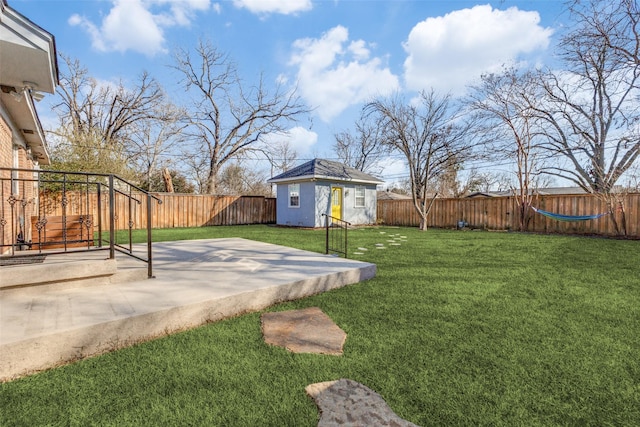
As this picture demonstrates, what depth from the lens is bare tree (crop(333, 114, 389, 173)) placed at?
2392 cm

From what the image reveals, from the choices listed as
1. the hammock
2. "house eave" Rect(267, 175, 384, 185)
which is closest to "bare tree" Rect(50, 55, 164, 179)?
"house eave" Rect(267, 175, 384, 185)

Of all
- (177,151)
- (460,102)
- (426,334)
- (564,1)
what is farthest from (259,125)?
(426,334)

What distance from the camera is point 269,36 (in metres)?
10.6

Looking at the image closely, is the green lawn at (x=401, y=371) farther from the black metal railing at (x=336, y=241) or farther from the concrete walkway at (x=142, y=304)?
the black metal railing at (x=336, y=241)

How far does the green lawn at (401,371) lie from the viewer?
4.70 ft

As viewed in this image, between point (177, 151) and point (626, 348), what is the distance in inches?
870

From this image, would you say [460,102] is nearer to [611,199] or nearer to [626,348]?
[611,199]

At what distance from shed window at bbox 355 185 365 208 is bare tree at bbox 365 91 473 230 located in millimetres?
2595

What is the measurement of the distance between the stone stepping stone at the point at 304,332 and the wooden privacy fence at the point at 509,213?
37.0 ft

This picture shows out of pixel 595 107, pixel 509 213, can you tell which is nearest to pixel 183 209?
pixel 509 213

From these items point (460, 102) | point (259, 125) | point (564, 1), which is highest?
point (259, 125)

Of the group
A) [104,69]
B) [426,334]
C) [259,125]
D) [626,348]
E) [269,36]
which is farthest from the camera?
[259,125]

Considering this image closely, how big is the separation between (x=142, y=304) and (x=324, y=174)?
10.8m

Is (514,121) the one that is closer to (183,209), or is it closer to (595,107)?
(595,107)
